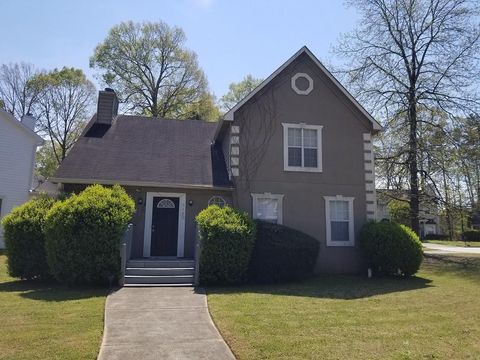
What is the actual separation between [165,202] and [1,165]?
11657mm

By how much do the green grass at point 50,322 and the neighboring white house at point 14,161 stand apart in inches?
464

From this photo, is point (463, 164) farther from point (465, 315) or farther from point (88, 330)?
point (88, 330)

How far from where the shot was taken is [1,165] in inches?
798

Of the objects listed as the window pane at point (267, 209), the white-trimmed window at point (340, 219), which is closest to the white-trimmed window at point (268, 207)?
the window pane at point (267, 209)

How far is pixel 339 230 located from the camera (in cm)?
1453

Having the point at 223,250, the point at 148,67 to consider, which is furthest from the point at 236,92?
the point at 223,250

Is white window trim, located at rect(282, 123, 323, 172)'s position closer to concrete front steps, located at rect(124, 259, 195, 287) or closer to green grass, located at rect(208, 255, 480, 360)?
green grass, located at rect(208, 255, 480, 360)

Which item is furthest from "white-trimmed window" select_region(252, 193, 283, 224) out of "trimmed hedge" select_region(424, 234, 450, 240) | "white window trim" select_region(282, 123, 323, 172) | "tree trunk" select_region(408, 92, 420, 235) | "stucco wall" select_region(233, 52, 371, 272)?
"trimmed hedge" select_region(424, 234, 450, 240)

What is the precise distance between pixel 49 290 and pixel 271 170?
804 cm

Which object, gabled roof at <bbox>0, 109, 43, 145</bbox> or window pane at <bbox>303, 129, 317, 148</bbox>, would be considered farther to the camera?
gabled roof at <bbox>0, 109, 43, 145</bbox>

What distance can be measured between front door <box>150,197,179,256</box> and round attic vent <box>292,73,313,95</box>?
626cm

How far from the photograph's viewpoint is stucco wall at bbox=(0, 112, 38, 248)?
20266 millimetres

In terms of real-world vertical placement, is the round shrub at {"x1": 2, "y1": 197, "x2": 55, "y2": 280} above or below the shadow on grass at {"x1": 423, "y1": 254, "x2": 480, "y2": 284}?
above

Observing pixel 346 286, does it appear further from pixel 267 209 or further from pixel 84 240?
pixel 84 240
